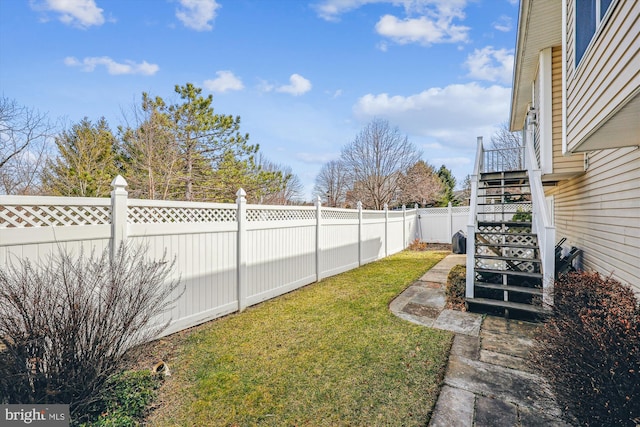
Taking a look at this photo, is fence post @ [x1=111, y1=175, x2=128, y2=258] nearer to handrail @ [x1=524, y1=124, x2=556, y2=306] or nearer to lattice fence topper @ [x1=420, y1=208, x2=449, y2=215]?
handrail @ [x1=524, y1=124, x2=556, y2=306]

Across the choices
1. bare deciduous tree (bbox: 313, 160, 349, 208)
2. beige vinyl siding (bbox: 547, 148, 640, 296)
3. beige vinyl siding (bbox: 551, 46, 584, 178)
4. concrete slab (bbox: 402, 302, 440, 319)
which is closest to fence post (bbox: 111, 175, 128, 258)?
concrete slab (bbox: 402, 302, 440, 319)

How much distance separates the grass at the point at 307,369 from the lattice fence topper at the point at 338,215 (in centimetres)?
264

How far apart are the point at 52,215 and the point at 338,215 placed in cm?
575

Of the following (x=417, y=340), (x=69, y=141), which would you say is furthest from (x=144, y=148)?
(x=417, y=340)

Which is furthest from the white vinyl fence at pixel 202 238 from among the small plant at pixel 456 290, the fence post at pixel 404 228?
the fence post at pixel 404 228

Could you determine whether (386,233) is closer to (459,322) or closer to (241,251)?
(459,322)

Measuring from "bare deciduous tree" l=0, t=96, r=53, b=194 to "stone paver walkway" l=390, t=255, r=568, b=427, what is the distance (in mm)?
11515

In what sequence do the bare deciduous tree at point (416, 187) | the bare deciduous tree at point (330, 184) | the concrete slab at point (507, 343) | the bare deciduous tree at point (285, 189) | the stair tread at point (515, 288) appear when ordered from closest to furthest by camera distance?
the concrete slab at point (507, 343) → the stair tread at point (515, 288) → the bare deciduous tree at point (285, 189) → the bare deciduous tree at point (416, 187) → the bare deciduous tree at point (330, 184)

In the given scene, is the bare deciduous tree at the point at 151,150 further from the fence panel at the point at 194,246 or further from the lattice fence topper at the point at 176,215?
the fence panel at the point at 194,246

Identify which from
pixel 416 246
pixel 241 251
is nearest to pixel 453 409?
pixel 241 251

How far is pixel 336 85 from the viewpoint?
38.3ft

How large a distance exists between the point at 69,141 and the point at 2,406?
1163 cm

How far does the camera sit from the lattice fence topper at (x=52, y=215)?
246 centimetres

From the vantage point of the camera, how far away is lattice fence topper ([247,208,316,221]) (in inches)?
195
